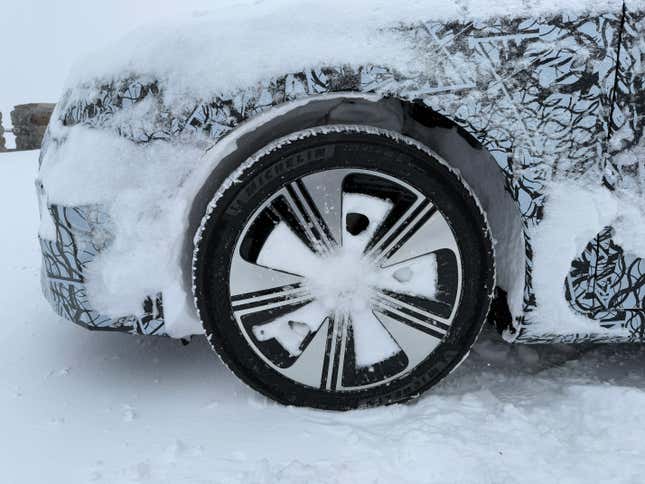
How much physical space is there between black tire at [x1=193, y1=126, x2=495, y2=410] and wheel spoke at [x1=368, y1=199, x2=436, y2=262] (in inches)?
1.5

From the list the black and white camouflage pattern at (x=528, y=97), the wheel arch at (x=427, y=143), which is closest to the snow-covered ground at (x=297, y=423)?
the wheel arch at (x=427, y=143)

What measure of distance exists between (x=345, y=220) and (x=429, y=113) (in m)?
0.45

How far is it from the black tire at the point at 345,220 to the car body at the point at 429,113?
0.10 metres

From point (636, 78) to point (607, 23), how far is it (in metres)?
0.17

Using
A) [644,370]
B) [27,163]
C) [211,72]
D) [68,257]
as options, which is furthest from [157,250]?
[27,163]

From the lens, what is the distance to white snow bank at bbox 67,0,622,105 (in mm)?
1547

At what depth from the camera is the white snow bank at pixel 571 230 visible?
157cm

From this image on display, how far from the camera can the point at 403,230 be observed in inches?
64.9

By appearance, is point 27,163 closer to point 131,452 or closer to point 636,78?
point 131,452

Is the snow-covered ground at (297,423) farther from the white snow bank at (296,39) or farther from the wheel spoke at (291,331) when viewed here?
the white snow bank at (296,39)

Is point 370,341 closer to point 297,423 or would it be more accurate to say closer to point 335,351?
point 335,351

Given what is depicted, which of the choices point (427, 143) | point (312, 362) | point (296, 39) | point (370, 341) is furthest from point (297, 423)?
point (296, 39)

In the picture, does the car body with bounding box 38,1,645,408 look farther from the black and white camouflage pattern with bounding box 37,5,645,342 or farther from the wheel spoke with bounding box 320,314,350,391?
the wheel spoke with bounding box 320,314,350,391

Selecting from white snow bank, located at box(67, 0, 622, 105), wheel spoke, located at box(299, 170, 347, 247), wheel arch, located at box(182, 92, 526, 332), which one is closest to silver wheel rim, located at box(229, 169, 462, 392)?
wheel spoke, located at box(299, 170, 347, 247)
